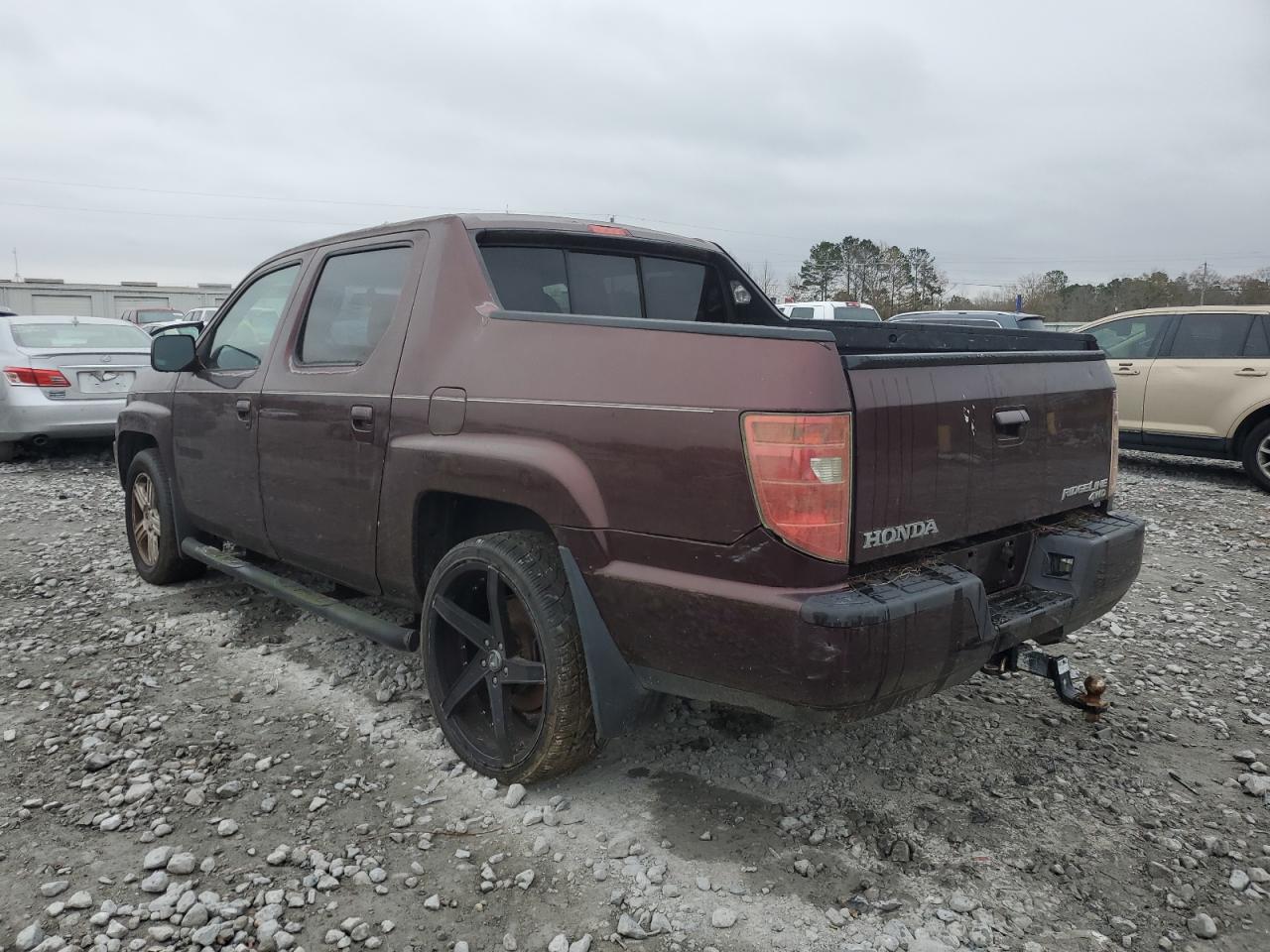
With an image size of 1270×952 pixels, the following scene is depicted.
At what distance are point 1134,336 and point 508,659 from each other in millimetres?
9131

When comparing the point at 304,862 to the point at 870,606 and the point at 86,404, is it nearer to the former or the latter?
the point at 870,606

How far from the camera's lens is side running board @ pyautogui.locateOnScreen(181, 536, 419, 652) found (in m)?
3.38

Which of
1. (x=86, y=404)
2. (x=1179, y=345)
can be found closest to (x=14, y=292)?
(x=86, y=404)

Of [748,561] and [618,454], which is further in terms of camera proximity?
[618,454]

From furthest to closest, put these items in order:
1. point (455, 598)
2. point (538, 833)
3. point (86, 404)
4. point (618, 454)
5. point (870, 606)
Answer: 1. point (86, 404)
2. point (455, 598)
3. point (538, 833)
4. point (618, 454)
5. point (870, 606)

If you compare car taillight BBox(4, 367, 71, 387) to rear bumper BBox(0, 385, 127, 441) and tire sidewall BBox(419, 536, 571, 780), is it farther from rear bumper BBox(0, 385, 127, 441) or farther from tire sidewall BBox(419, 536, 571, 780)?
tire sidewall BBox(419, 536, 571, 780)

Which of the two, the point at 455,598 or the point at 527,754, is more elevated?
the point at 455,598

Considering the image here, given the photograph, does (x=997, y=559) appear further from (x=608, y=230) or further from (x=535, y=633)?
(x=608, y=230)

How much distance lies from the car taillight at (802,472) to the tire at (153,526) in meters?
3.86

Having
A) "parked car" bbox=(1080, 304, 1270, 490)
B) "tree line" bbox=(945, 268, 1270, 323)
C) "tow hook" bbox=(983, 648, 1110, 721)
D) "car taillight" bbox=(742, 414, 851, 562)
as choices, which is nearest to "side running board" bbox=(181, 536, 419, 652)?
"car taillight" bbox=(742, 414, 851, 562)

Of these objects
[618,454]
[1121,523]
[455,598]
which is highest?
[618,454]

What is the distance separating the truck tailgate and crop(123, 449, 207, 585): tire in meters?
4.03

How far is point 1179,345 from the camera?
9250 millimetres

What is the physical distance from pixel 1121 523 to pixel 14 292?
5949 cm
